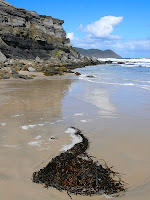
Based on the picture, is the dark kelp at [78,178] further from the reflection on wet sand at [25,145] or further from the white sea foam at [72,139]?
the white sea foam at [72,139]

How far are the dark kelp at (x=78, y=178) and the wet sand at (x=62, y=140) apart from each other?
0.11m

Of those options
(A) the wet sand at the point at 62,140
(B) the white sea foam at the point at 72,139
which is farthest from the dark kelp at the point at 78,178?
(B) the white sea foam at the point at 72,139

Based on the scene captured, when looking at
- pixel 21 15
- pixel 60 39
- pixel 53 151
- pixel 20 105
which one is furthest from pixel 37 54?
pixel 53 151

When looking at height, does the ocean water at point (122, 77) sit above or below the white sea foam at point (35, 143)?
above

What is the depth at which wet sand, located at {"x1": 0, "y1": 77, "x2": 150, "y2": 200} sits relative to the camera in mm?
2793

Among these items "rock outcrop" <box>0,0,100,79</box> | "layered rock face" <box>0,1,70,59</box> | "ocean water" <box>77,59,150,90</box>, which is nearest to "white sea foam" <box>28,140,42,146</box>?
"ocean water" <box>77,59,150,90</box>

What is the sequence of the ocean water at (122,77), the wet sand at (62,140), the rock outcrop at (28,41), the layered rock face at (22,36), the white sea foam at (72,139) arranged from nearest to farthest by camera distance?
the wet sand at (62,140) < the white sea foam at (72,139) < the ocean water at (122,77) < the rock outcrop at (28,41) < the layered rock face at (22,36)

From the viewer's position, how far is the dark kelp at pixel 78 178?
8.81 ft

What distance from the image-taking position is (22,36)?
1919 inches

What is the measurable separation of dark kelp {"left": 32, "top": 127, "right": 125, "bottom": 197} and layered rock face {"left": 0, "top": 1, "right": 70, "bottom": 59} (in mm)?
44214

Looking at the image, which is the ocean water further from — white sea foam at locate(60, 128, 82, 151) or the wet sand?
white sea foam at locate(60, 128, 82, 151)

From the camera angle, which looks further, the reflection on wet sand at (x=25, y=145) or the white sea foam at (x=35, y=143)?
the white sea foam at (x=35, y=143)

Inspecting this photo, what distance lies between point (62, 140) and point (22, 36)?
163ft

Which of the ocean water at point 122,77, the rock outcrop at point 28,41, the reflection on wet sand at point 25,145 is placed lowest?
Answer: the reflection on wet sand at point 25,145
